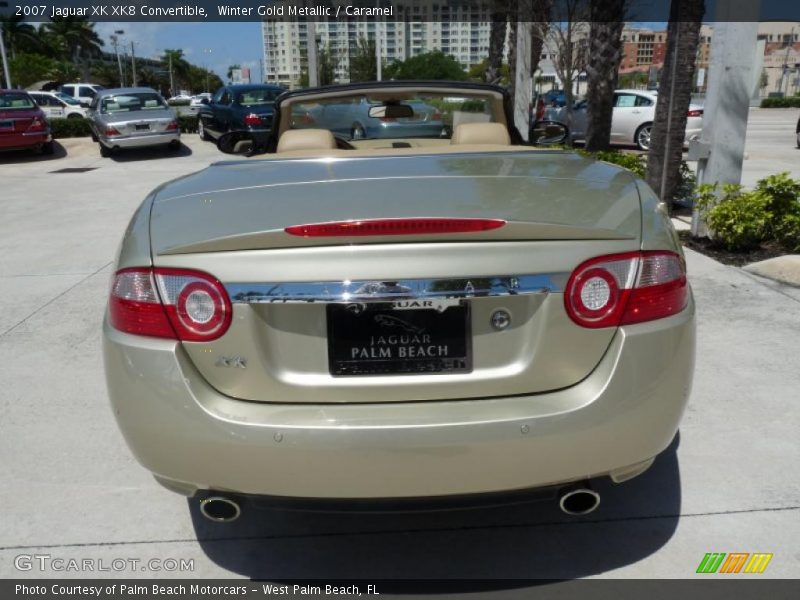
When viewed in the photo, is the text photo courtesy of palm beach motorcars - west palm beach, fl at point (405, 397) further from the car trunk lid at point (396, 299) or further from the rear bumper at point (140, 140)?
the rear bumper at point (140, 140)

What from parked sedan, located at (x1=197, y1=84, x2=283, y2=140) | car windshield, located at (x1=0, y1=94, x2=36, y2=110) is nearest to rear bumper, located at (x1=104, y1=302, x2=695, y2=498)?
parked sedan, located at (x1=197, y1=84, x2=283, y2=140)

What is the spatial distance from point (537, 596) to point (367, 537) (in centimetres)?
66

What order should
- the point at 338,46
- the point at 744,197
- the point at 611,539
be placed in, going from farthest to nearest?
the point at 338,46, the point at 744,197, the point at 611,539

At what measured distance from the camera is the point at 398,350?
2143 mm

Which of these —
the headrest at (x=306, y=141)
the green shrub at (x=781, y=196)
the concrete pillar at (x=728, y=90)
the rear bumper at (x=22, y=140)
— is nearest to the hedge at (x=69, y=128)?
the rear bumper at (x=22, y=140)

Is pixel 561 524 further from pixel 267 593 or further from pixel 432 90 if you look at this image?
pixel 432 90

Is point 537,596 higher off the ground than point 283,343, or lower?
lower

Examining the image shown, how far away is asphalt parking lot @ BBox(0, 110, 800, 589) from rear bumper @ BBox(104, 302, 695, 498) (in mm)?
263

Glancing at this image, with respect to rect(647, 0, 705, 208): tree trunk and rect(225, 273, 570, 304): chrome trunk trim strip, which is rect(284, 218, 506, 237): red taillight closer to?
rect(225, 273, 570, 304): chrome trunk trim strip

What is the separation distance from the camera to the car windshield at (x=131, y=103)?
17.8 metres

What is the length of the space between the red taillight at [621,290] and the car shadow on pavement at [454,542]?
28.0 inches

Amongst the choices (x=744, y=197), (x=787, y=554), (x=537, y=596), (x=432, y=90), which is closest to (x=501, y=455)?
(x=537, y=596)

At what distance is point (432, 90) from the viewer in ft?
13.9

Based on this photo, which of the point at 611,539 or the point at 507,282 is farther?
the point at 611,539
